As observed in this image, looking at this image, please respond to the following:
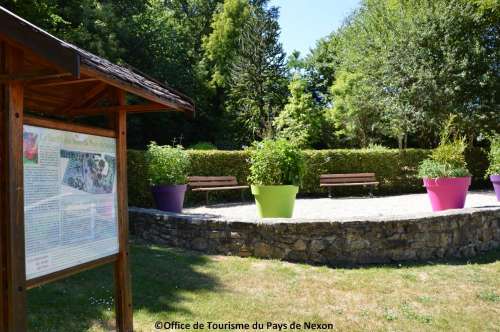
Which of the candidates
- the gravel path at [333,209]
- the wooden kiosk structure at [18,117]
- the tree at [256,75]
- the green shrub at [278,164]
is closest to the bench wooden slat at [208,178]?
the gravel path at [333,209]

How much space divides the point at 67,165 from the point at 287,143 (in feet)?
15.9

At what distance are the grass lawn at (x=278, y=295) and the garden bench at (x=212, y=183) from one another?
530 centimetres

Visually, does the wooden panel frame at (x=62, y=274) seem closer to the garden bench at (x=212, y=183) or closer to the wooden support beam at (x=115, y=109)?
the wooden support beam at (x=115, y=109)

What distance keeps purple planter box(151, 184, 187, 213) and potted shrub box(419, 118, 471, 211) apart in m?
4.66

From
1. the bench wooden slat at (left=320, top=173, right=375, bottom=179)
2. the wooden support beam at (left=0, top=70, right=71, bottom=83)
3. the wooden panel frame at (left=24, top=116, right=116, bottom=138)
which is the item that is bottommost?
the bench wooden slat at (left=320, top=173, right=375, bottom=179)

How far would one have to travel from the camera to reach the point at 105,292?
4887mm

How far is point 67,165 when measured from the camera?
3107 mm

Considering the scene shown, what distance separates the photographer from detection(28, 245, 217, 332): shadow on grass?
4.04m

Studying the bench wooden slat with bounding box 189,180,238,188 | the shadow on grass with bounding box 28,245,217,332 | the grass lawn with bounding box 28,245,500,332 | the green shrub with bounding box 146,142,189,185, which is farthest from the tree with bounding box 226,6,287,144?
the shadow on grass with bounding box 28,245,217,332

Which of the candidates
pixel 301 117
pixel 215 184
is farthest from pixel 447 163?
pixel 301 117

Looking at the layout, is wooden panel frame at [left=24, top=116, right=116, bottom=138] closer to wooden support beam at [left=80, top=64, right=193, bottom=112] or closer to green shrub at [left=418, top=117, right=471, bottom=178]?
wooden support beam at [left=80, top=64, right=193, bottom=112]

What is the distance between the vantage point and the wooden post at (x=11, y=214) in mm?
2646

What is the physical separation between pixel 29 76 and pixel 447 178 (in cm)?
738

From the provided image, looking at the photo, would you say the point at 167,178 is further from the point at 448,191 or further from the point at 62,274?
the point at 62,274
